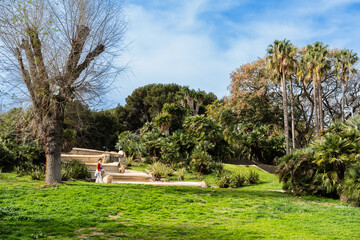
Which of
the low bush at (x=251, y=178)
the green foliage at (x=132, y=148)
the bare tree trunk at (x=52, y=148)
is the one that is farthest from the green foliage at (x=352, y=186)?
the green foliage at (x=132, y=148)

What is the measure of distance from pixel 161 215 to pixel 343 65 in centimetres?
3103

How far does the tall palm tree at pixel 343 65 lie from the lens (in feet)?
109

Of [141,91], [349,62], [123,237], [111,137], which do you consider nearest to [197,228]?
[123,237]

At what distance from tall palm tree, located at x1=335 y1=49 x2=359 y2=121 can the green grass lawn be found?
2336cm

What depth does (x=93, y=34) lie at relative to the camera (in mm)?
13727

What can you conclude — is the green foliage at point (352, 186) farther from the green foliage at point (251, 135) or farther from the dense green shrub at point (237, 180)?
the green foliage at point (251, 135)

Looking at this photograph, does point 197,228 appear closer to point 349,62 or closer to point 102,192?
point 102,192

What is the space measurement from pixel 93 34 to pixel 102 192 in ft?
21.3

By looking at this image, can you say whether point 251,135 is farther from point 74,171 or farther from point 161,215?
point 161,215

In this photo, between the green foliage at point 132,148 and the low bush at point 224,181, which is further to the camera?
the green foliage at point 132,148

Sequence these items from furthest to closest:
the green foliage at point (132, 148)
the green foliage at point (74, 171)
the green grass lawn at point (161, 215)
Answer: the green foliage at point (132, 148), the green foliage at point (74, 171), the green grass lawn at point (161, 215)

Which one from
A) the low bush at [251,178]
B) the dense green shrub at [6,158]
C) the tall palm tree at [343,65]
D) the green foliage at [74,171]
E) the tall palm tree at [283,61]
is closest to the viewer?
the green foliage at [74,171]

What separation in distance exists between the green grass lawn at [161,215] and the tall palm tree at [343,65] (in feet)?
76.6

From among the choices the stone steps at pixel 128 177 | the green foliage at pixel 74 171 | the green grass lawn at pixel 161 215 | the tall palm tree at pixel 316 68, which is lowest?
the green grass lawn at pixel 161 215
